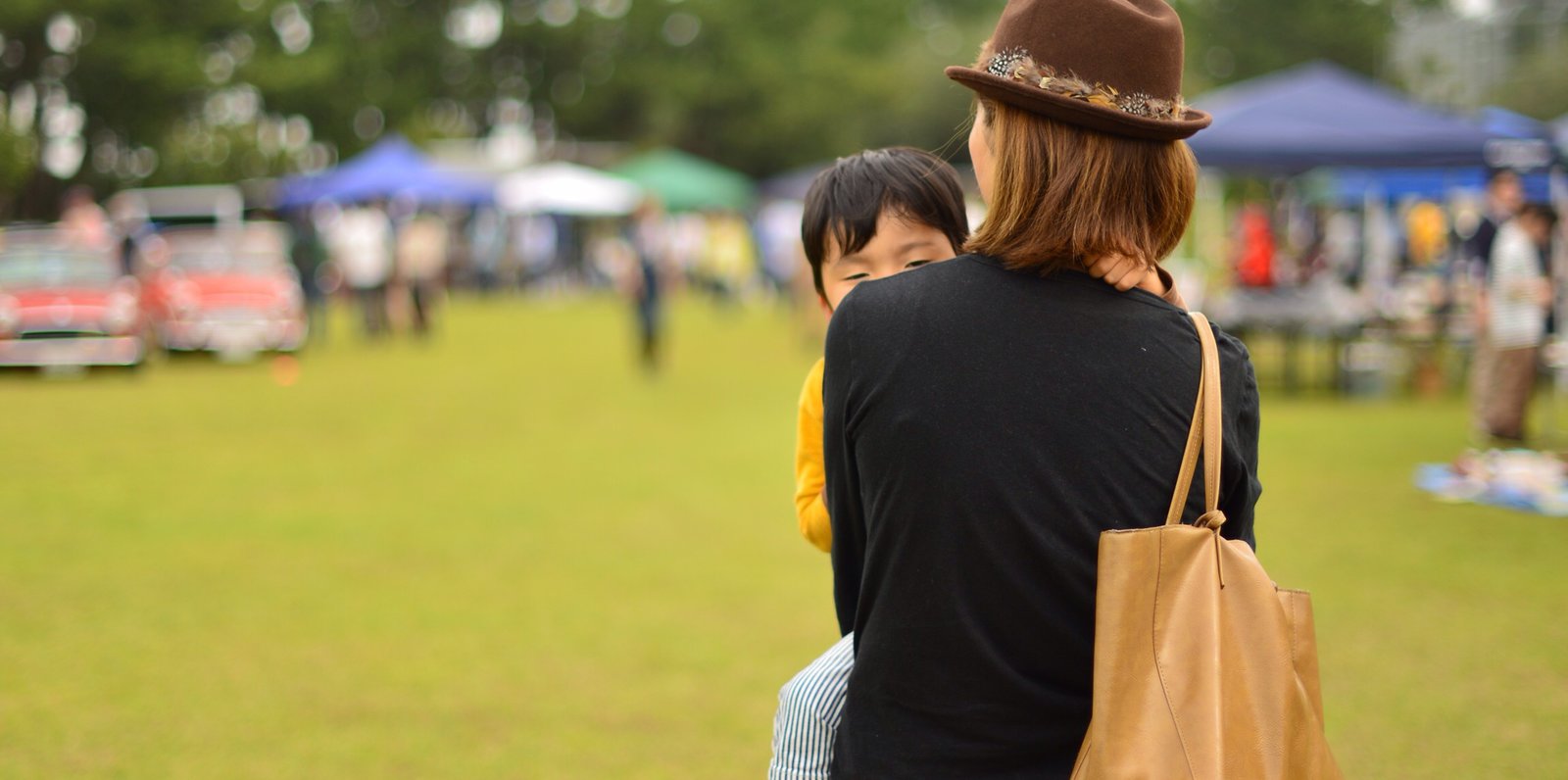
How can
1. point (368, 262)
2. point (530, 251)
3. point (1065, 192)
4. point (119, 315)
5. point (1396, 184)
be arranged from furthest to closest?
1. point (530, 251)
2. point (1396, 184)
3. point (368, 262)
4. point (119, 315)
5. point (1065, 192)

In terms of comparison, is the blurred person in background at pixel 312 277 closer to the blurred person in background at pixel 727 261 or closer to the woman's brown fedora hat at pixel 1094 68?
the blurred person in background at pixel 727 261

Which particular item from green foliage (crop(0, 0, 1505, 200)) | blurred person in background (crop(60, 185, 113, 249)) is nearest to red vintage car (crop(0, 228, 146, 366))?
blurred person in background (crop(60, 185, 113, 249))

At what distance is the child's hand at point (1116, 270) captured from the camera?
1.83 m

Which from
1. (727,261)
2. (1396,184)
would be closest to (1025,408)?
(727,261)

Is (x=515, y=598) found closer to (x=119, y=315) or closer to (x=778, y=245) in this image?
(x=119, y=315)

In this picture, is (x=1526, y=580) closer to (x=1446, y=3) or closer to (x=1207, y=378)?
(x=1207, y=378)

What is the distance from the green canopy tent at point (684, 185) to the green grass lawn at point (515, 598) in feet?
87.3

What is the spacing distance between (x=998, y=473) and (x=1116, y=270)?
1.00 ft

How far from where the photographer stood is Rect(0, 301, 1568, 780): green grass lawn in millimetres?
4699

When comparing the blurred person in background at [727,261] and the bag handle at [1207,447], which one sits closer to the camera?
the bag handle at [1207,447]

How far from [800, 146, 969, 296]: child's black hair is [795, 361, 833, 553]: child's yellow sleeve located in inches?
13.1

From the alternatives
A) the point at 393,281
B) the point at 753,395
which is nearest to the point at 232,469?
the point at 753,395

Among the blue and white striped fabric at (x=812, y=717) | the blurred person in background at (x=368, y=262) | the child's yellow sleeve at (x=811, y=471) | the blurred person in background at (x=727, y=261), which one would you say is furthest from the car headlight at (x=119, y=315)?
the blurred person in background at (x=727, y=261)

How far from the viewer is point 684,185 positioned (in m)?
39.3
